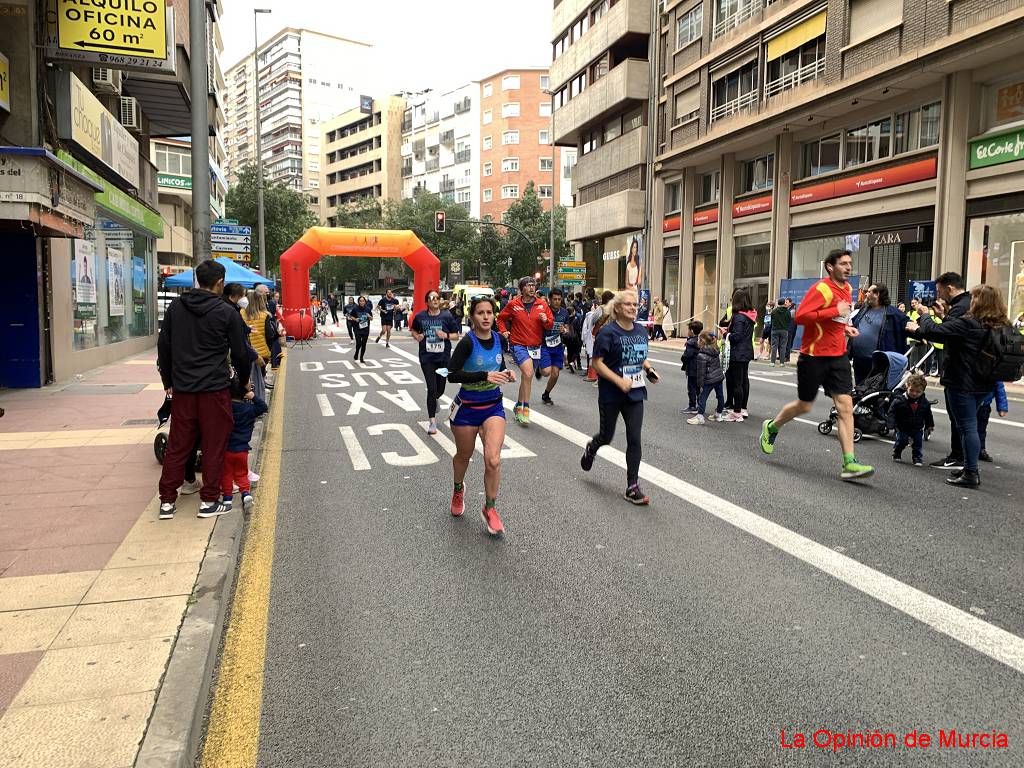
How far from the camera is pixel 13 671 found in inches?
131

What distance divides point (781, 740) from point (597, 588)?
164 cm

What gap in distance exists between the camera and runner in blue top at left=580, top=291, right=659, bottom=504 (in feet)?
21.1

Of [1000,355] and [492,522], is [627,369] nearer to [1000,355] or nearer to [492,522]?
[492,522]

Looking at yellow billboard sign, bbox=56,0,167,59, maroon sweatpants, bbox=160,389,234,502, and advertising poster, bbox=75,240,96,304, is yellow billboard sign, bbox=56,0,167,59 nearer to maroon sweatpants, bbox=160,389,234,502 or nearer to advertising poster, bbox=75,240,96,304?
advertising poster, bbox=75,240,96,304

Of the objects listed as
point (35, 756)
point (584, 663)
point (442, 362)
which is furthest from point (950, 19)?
point (35, 756)

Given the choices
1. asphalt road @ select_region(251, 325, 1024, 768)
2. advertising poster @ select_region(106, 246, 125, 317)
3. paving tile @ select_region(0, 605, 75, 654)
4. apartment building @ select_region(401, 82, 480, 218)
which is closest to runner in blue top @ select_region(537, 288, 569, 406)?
asphalt road @ select_region(251, 325, 1024, 768)

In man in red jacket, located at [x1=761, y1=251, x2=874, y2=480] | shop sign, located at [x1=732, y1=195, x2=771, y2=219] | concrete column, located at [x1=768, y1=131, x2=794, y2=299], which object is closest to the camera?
man in red jacket, located at [x1=761, y1=251, x2=874, y2=480]

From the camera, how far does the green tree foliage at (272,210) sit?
161 feet

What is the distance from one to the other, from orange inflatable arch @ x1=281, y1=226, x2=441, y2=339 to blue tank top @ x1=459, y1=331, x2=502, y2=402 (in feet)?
71.6

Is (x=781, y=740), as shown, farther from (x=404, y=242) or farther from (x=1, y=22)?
(x=404, y=242)

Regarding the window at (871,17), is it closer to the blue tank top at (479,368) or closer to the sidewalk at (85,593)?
the blue tank top at (479,368)

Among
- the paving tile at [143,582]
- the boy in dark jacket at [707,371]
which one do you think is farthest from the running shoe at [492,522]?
the boy in dark jacket at [707,371]

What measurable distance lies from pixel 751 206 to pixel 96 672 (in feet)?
97.6

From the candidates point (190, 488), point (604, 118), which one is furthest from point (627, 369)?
point (604, 118)
